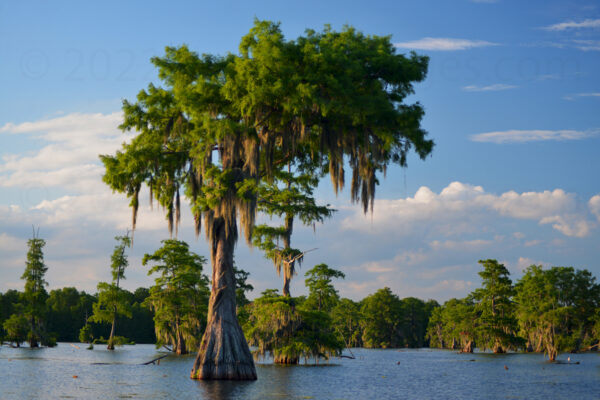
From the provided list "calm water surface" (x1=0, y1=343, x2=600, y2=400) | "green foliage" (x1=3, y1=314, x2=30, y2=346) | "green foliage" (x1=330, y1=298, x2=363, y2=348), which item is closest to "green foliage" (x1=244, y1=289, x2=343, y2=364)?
"calm water surface" (x1=0, y1=343, x2=600, y2=400)

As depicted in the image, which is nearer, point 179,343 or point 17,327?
point 179,343

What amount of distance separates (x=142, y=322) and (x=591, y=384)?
12885 centimetres

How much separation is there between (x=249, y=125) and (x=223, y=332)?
995cm

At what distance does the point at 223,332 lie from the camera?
2984 cm

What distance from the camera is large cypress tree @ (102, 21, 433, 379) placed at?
1105 inches

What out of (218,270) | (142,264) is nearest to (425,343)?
(142,264)

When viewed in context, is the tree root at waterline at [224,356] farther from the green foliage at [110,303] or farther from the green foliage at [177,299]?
the green foliage at [110,303]

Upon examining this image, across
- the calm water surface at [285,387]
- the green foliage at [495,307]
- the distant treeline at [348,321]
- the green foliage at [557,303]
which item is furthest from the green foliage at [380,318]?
the calm water surface at [285,387]

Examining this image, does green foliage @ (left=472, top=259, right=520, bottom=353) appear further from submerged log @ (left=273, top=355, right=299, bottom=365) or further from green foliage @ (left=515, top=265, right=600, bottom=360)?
submerged log @ (left=273, top=355, right=299, bottom=365)

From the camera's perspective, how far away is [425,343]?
163 metres

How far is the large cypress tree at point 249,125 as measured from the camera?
28.1 meters

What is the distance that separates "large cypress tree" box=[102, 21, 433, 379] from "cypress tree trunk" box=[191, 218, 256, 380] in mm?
50

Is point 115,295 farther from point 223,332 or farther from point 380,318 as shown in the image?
point 380,318

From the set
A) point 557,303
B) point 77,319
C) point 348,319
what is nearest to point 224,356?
point 557,303
